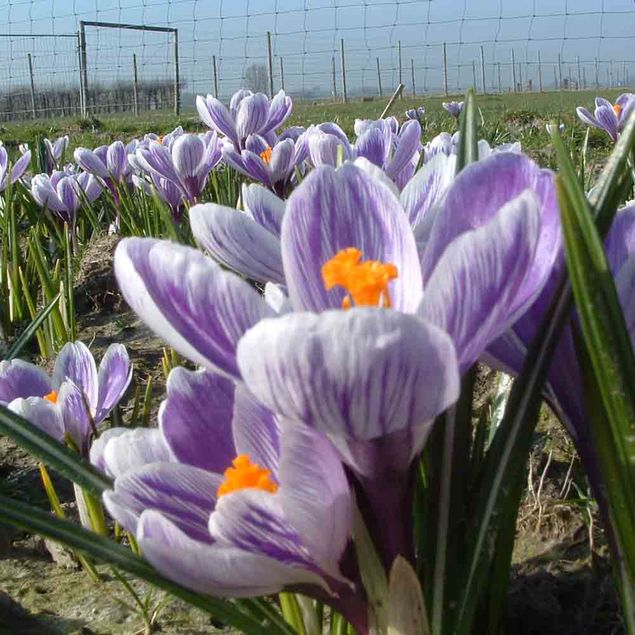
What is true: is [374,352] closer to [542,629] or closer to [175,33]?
[542,629]

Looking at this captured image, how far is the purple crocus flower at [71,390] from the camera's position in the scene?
0.99m

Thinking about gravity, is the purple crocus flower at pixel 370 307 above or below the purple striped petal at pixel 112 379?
above

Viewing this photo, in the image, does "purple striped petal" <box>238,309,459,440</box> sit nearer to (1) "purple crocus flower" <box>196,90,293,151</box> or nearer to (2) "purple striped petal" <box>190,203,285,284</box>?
(2) "purple striped petal" <box>190,203,285,284</box>

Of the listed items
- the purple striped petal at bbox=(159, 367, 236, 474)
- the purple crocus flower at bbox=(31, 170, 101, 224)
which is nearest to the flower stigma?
the purple striped petal at bbox=(159, 367, 236, 474)

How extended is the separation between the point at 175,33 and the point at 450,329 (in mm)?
20106

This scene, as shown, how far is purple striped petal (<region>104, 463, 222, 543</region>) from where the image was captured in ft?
1.53

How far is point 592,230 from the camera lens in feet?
1.36

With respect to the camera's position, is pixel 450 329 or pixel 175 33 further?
pixel 175 33

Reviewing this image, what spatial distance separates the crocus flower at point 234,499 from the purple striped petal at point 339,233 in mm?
Result: 71

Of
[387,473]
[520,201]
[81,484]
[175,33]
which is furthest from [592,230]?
[175,33]

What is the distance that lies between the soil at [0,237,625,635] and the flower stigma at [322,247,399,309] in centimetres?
44

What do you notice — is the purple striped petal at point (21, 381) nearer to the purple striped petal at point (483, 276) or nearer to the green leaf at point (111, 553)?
the green leaf at point (111, 553)

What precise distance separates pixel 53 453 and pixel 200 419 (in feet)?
0.41

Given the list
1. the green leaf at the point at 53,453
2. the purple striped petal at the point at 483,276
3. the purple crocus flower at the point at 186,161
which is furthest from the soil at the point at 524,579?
the purple crocus flower at the point at 186,161
